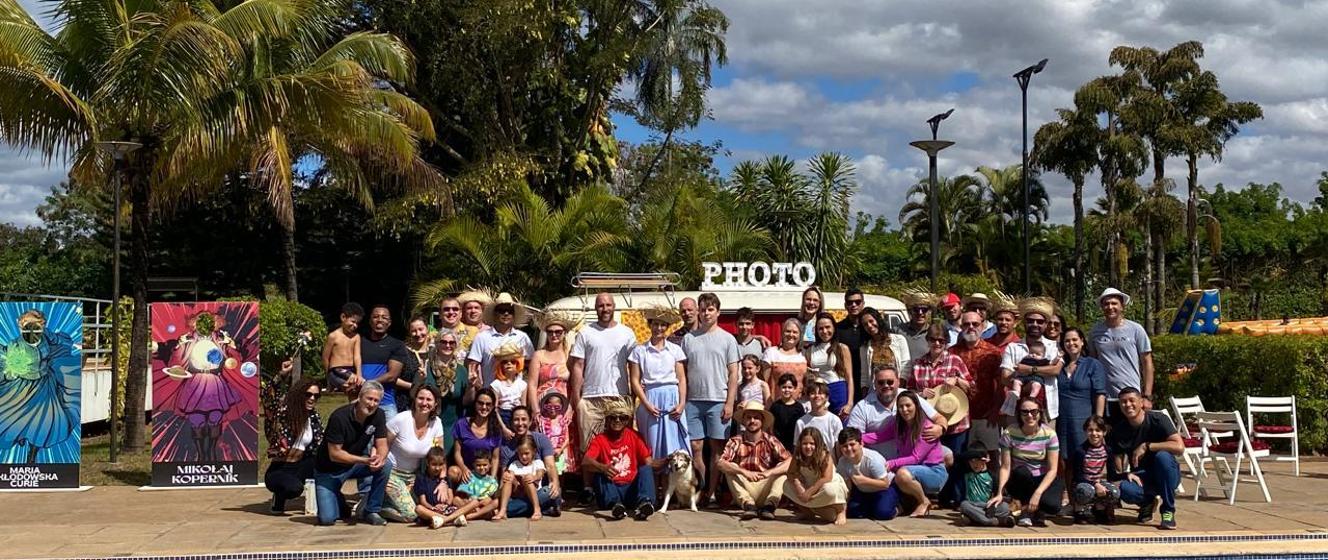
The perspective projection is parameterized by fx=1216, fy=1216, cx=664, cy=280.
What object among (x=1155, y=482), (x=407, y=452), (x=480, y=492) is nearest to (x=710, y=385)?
(x=480, y=492)

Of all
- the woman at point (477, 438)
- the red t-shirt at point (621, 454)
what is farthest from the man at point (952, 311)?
the woman at point (477, 438)

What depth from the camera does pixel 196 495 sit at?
10.6m

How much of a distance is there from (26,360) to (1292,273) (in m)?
56.5

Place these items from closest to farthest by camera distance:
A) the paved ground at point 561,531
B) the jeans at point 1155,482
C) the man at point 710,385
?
the paved ground at point 561,531, the jeans at point 1155,482, the man at point 710,385

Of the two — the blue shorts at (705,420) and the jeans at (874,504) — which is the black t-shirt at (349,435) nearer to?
the blue shorts at (705,420)

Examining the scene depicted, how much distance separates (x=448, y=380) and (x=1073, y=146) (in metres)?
32.9

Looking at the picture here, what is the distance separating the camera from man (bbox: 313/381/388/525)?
28.4 ft

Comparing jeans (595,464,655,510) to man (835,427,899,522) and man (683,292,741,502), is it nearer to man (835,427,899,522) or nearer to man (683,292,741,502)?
man (683,292,741,502)

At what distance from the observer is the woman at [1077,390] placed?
9.08 meters

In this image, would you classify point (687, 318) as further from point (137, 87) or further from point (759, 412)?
point (137, 87)

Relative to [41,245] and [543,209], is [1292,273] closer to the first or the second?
[543,209]

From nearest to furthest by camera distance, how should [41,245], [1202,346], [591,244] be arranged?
[1202,346]
[591,244]
[41,245]

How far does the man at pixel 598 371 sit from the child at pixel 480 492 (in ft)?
2.87

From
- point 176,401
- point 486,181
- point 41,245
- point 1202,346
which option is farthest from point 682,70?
point 41,245
